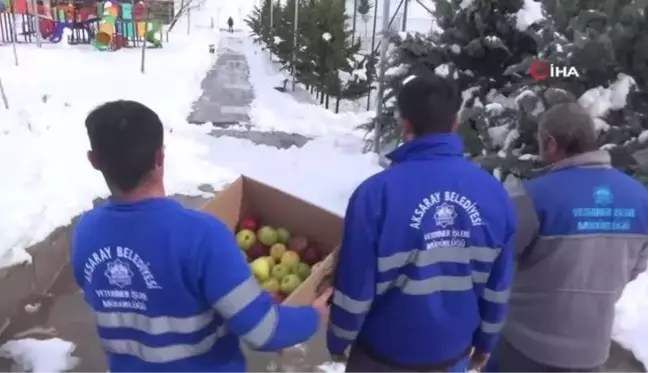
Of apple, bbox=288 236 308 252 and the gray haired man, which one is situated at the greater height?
the gray haired man

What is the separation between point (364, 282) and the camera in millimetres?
2045

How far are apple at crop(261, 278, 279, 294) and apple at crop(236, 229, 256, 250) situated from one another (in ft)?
1.05

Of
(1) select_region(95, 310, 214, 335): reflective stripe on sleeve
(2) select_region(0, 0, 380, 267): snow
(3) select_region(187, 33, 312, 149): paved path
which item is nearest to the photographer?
(1) select_region(95, 310, 214, 335): reflective stripe on sleeve

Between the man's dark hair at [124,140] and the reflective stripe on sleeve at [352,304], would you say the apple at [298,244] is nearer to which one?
the reflective stripe on sleeve at [352,304]

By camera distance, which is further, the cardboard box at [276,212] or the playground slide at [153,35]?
the playground slide at [153,35]

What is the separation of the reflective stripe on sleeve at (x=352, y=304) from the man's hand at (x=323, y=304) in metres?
0.08

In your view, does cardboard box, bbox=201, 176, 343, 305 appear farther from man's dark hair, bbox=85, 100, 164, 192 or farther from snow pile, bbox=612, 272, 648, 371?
snow pile, bbox=612, 272, 648, 371

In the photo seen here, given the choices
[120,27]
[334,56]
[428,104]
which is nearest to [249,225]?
[428,104]

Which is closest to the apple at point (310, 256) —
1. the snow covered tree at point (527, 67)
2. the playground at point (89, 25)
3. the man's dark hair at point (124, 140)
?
the man's dark hair at point (124, 140)

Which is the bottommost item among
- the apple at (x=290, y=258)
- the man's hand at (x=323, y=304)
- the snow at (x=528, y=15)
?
the apple at (x=290, y=258)

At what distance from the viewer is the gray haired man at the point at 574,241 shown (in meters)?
2.23

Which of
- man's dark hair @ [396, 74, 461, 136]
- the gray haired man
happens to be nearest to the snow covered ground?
the gray haired man

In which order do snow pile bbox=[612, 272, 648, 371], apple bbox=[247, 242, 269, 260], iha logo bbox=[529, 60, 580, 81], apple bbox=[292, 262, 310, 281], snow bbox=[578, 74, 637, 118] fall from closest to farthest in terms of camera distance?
apple bbox=[292, 262, 310, 281]
apple bbox=[247, 242, 269, 260]
snow pile bbox=[612, 272, 648, 371]
snow bbox=[578, 74, 637, 118]
iha logo bbox=[529, 60, 580, 81]

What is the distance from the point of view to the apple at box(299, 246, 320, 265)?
304cm
